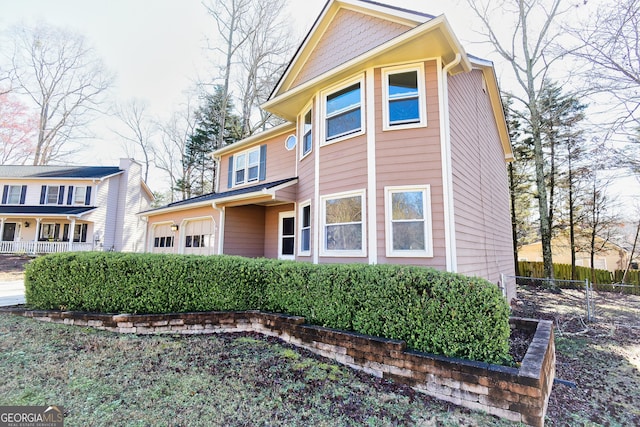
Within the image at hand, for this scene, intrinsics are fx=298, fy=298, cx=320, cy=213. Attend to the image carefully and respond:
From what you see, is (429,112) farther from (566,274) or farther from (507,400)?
(566,274)

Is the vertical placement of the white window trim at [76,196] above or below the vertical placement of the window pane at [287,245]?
above

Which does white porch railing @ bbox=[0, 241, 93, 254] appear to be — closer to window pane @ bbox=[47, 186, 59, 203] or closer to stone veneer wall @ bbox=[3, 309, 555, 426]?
window pane @ bbox=[47, 186, 59, 203]

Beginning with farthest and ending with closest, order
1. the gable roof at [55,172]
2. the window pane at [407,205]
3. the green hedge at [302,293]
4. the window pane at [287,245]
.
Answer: the gable roof at [55,172], the window pane at [287,245], the window pane at [407,205], the green hedge at [302,293]

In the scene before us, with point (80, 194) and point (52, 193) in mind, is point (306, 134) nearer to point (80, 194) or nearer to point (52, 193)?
point (80, 194)

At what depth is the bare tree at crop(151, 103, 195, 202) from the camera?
27.7 metres

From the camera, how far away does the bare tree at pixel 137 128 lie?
1121 inches

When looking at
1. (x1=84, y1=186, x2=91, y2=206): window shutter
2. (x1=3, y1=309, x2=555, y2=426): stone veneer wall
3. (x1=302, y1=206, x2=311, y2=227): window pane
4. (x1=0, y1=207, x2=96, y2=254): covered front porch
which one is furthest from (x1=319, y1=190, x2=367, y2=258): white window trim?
(x1=84, y1=186, x2=91, y2=206): window shutter

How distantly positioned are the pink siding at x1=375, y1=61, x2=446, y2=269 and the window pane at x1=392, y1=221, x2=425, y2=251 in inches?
8.7

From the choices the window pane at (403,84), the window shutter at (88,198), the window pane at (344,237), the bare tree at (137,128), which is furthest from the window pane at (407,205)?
the bare tree at (137,128)

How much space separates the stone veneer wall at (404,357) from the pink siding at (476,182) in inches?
84.3

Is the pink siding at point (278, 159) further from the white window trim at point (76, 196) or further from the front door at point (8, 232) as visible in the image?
the front door at point (8, 232)

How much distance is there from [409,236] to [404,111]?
2667 mm

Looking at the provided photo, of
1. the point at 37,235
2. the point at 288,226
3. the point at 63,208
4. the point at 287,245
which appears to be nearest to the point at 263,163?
the point at 288,226

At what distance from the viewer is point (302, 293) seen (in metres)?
5.17
